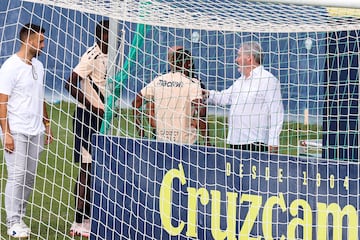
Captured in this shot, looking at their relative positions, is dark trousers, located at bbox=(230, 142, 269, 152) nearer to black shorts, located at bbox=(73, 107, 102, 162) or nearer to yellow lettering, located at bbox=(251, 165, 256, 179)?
yellow lettering, located at bbox=(251, 165, 256, 179)

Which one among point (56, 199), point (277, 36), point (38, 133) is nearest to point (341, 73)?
point (277, 36)

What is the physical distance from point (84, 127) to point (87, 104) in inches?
9.0

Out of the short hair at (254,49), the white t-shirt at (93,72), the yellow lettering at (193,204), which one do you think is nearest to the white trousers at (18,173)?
the white t-shirt at (93,72)

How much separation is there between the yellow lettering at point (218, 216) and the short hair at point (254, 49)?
1342mm

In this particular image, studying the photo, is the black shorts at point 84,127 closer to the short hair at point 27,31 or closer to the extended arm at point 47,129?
the extended arm at point 47,129

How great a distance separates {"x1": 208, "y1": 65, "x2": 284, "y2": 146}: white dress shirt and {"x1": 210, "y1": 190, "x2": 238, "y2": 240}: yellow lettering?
33.0 inches

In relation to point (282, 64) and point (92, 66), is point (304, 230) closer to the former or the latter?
point (92, 66)

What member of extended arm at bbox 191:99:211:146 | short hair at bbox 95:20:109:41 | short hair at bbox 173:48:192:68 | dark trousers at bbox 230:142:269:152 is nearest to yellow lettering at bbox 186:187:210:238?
extended arm at bbox 191:99:211:146

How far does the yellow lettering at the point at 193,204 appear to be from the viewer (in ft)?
24.4

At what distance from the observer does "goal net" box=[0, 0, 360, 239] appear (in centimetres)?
705

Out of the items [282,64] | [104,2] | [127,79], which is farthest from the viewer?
[282,64]

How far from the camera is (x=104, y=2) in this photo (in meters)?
7.50

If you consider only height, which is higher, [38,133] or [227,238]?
[38,133]

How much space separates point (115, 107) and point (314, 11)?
1.79m
